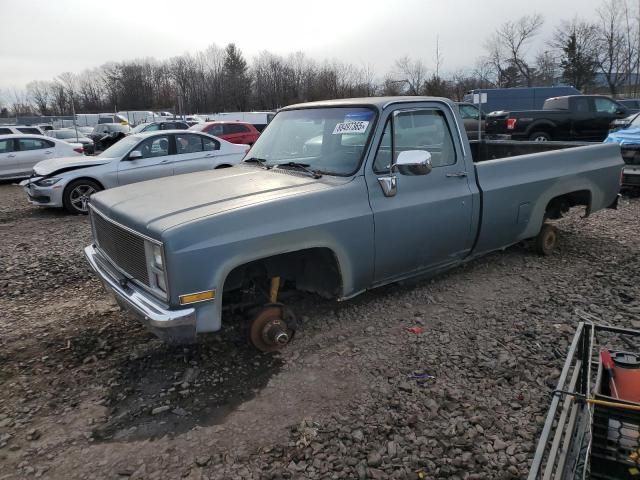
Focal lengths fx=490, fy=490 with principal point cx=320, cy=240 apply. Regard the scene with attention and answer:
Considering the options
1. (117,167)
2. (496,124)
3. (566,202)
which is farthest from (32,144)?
(496,124)

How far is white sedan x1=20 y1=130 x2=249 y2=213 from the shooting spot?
30.2 ft

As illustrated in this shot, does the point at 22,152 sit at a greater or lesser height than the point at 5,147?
lesser

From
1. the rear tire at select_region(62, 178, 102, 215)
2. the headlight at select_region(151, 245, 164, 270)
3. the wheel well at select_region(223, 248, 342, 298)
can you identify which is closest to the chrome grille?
the headlight at select_region(151, 245, 164, 270)

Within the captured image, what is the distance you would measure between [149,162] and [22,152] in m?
6.47

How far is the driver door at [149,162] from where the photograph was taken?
9.46m

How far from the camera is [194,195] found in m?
3.65

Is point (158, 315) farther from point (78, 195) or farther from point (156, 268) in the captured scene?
point (78, 195)

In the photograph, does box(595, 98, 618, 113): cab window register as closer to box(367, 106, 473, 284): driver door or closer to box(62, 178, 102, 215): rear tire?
box(367, 106, 473, 284): driver door

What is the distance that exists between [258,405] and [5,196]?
11.7m

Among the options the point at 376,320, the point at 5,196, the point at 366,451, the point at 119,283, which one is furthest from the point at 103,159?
the point at 366,451

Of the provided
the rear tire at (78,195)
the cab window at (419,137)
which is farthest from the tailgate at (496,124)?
the cab window at (419,137)

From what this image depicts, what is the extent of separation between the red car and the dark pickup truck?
28.0ft

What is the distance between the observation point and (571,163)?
17.6 feet

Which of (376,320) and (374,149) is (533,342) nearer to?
(376,320)
